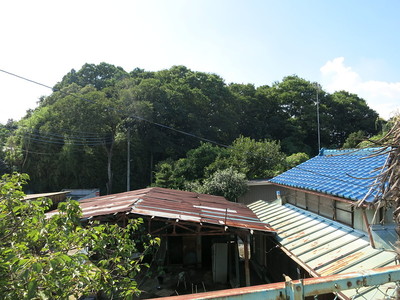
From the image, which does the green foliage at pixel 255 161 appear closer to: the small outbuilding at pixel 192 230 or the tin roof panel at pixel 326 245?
the small outbuilding at pixel 192 230

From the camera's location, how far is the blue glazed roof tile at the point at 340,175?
20.0 feet

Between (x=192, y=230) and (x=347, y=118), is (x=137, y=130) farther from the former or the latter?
(x=347, y=118)

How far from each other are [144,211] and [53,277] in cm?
552

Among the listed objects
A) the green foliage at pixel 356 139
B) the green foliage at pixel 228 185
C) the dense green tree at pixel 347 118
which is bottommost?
the green foliage at pixel 228 185

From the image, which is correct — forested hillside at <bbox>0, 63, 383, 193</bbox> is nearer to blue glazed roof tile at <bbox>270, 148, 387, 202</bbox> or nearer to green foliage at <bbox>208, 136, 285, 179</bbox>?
green foliage at <bbox>208, 136, 285, 179</bbox>

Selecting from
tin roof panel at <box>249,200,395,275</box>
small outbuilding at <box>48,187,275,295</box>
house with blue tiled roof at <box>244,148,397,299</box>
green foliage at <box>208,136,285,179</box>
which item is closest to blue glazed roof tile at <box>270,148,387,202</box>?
house with blue tiled roof at <box>244,148,397,299</box>

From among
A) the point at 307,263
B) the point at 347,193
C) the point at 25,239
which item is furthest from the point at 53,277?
the point at 347,193

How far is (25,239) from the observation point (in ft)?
7.22

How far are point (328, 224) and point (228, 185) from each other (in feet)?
37.9

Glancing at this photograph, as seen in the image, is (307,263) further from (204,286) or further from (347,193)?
(204,286)

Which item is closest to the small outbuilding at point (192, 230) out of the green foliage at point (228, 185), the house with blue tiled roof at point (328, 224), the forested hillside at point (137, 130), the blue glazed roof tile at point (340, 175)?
the house with blue tiled roof at point (328, 224)

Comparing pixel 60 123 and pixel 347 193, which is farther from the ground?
pixel 60 123

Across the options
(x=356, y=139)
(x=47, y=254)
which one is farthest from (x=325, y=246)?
(x=47, y=254)

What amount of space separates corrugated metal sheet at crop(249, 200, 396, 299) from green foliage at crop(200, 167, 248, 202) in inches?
367
